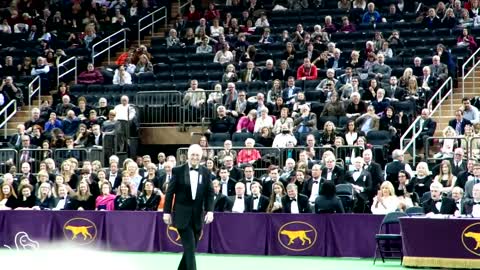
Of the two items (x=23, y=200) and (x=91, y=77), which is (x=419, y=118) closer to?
(x=23, y=200)

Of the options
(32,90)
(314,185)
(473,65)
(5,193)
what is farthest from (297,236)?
(32,90)

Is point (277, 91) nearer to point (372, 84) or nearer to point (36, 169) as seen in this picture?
point (372, 84)

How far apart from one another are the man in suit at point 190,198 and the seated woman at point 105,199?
25.1ft

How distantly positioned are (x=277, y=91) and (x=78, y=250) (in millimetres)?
7414

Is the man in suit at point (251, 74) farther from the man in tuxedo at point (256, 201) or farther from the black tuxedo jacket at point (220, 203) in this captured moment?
the man in tuxedo at point (256, 201)

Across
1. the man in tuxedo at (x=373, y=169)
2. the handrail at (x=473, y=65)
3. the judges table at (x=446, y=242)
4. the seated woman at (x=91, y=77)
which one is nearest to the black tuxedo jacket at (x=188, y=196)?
the judges table at (x=446, y=242)

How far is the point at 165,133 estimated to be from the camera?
2886cm

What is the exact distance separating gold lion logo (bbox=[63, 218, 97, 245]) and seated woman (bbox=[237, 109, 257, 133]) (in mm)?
5281

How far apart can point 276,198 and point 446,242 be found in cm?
401

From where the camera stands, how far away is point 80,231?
22.3 metres

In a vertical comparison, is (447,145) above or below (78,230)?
above

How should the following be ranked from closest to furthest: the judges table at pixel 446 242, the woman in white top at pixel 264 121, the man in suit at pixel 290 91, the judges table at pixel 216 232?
the judges table at pixel 446 242
the judges table at pixel 216 232
the woman in white top at pixel 264 121
the man in suit at pixel 290 91

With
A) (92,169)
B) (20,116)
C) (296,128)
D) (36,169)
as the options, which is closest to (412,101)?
(296,128)

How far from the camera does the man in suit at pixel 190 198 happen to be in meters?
15.2
